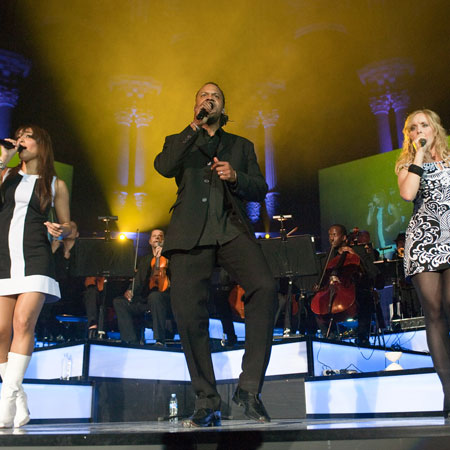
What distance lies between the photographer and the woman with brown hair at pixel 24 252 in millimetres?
2461

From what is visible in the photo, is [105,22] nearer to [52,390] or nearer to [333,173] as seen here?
[333,173]

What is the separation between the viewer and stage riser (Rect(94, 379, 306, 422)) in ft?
13.2

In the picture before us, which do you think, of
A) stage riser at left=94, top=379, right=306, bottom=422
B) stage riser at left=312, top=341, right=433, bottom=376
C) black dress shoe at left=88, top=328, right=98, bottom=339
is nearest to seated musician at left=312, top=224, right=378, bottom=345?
stage riser at left=312, top=341, right=433, bottom=376

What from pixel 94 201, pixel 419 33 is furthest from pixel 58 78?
pixel 419 33

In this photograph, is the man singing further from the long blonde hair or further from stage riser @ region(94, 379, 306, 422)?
stage riser @ region(94, 379, 306, 422)

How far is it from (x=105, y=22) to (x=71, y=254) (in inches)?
→ 166

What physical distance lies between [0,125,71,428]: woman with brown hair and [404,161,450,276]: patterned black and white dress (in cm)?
162

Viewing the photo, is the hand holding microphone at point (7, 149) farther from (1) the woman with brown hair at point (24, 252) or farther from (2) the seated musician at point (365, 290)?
(2) the seated musician at point (365, 290)

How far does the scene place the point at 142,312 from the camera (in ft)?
18.9

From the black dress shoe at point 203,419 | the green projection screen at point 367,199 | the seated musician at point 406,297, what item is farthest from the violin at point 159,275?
the black dress shoe at point 203,419

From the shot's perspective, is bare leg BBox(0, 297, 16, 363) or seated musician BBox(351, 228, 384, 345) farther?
seated musician BBox(351, 228, 384, 345)

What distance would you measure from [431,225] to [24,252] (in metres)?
1.84

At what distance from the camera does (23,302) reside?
8.25ft

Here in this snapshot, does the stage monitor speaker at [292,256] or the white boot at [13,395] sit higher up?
the stage monitor speaker at [292,256]
